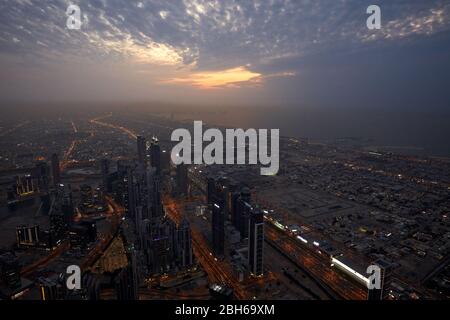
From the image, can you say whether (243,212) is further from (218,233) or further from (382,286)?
(382,286)

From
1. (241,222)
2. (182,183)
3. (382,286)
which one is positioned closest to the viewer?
(382,286)

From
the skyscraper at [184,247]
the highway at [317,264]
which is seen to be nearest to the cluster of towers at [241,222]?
the skyscraper at [184,247]

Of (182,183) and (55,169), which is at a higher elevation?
(55,169)

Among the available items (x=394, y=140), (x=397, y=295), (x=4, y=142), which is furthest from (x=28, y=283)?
(x=394, y=140)

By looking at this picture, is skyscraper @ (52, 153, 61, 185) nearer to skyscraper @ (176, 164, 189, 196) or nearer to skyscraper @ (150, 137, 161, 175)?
skyscraper @ (150, 137, 161, 175)

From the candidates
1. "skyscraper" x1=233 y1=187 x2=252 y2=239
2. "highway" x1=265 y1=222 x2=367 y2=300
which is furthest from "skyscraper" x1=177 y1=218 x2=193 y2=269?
"highway" x1=265 y1=222 x2=367 y2=300

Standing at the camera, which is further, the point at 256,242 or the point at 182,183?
→ the point at 182,183

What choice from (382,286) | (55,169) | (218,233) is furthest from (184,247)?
(55,169)
